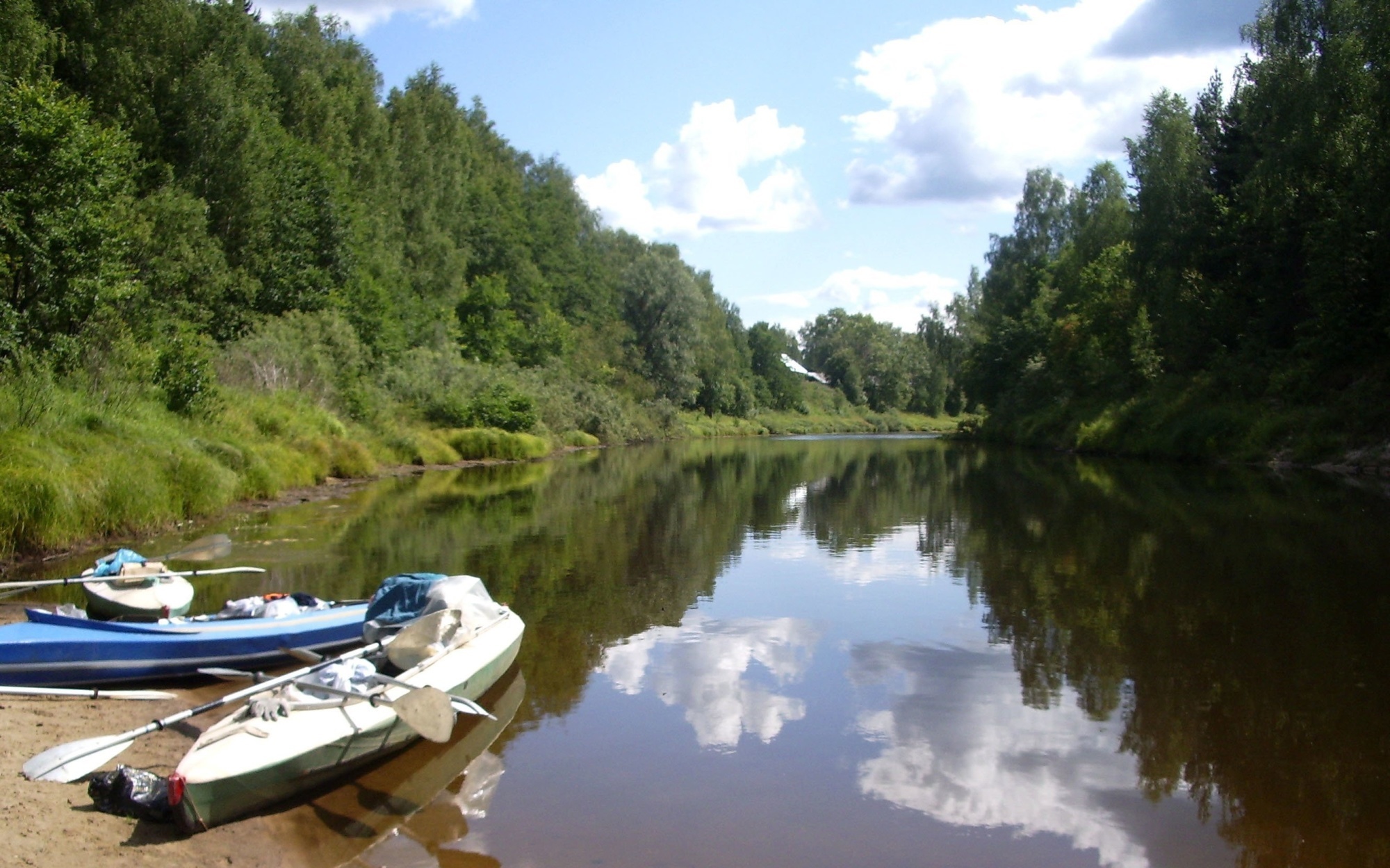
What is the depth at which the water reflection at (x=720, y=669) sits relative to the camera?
8109 millimetres

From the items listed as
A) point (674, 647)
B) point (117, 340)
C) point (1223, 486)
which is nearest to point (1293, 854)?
point (674, 647)

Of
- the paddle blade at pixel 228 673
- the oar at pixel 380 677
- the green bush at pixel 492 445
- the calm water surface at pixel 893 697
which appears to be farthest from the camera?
the green bush at pixel 492 445

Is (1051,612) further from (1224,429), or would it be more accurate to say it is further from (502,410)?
(502,410)

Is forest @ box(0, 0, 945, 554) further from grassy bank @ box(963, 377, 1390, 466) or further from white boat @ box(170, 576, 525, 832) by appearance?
grassy bank @ box(963, 377, 1390, 466)

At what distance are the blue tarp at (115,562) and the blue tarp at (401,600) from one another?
A: 2598mm

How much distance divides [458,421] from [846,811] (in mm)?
34258

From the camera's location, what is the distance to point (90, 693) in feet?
24.8

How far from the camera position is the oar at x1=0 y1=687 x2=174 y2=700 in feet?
24.4

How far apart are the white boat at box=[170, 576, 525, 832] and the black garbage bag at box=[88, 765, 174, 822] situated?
0.15 meters

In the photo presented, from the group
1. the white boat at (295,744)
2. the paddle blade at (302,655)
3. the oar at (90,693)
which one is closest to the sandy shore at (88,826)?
the white boat at (295,744)

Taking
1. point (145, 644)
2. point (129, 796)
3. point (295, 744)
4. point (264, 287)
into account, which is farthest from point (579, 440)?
point (129, 796)

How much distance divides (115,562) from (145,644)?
2230mm

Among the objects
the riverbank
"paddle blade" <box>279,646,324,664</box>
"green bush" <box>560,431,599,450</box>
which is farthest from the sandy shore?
"green bush" <box>560,431,599,450</box>

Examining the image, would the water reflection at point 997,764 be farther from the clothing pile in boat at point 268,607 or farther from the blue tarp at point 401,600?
the clothing pile in boat at point 268,607
